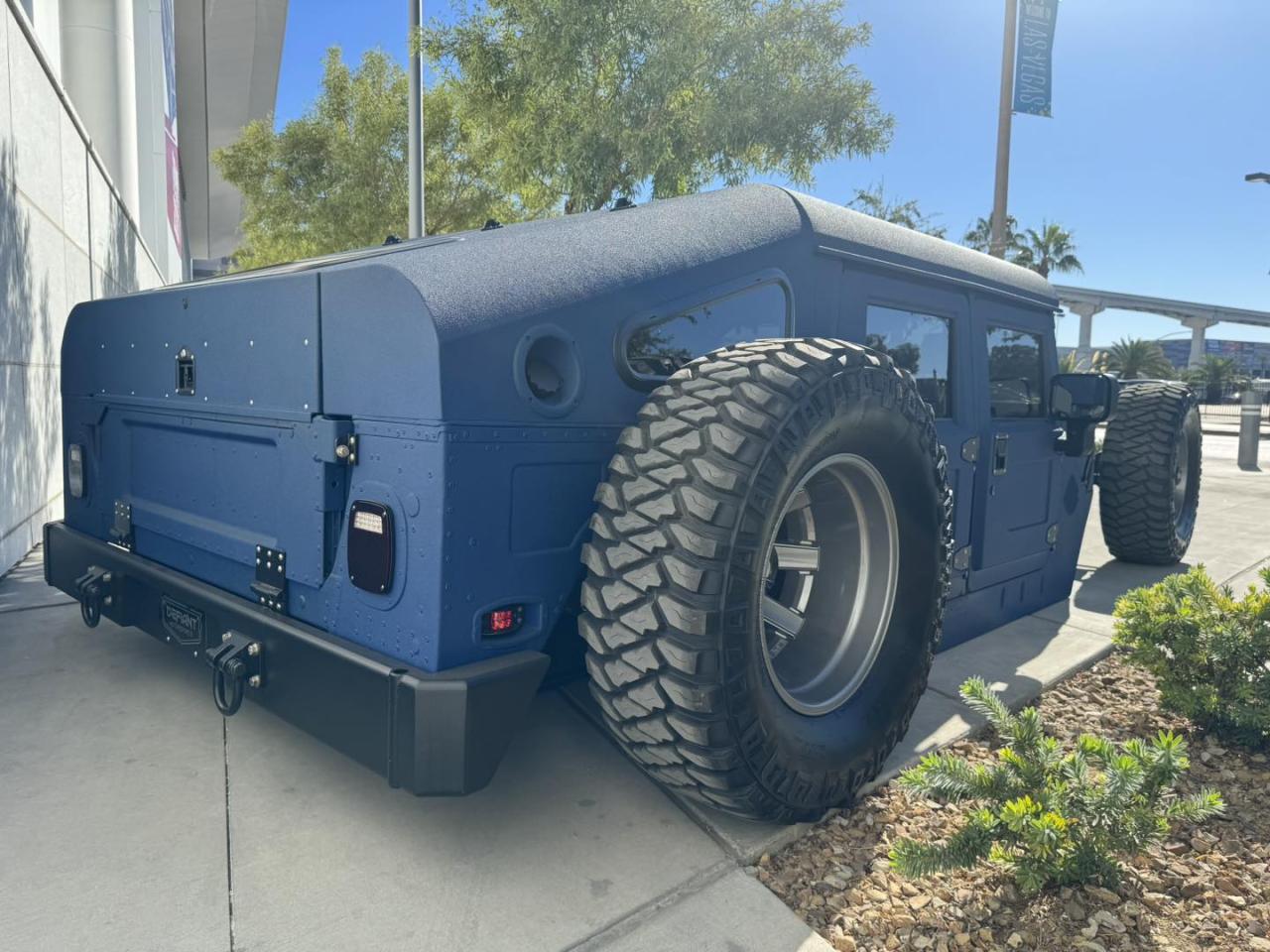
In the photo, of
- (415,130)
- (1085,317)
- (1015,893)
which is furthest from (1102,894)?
(1085,317)

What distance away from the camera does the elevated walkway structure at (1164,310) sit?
203 feet

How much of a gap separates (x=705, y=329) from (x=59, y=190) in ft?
22.0

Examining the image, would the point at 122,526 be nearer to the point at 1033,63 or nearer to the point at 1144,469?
the point at 1144,469

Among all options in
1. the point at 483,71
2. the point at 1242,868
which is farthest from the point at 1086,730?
the point at 483,71

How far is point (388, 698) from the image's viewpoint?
209 cm

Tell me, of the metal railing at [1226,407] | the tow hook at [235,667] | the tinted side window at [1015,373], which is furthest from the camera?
the metal railing at [1226,407]

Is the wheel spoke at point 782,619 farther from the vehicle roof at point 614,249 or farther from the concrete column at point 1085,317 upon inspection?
the concrete column at point 1085,317

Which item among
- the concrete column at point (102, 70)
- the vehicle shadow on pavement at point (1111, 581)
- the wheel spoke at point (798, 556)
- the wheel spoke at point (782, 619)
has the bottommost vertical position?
the vehicle shadow on pavement at point (1111, 581)

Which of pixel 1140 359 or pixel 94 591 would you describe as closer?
pixel 94 591

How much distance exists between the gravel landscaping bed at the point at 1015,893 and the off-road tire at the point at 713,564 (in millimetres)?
182

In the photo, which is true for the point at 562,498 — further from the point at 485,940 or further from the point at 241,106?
the point at 241,106

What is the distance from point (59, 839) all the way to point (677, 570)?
6.07 feet

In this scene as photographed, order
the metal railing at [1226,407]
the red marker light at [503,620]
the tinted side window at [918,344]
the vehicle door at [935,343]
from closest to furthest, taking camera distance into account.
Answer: the red marker light at [503,620]
the vehicle door at [935,343]
the tinted side window at [918,344]
the metal railing at [1226,407]

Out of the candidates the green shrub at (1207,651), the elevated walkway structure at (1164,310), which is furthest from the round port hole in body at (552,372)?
the elevated walkway structure at (1164,310)
